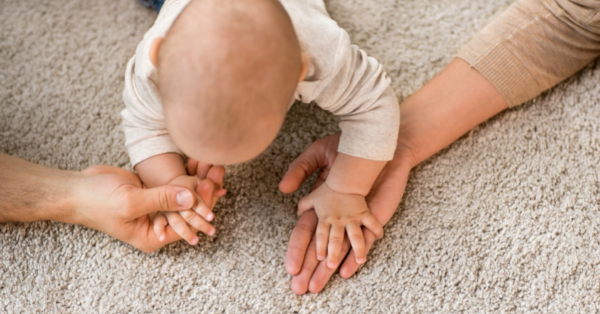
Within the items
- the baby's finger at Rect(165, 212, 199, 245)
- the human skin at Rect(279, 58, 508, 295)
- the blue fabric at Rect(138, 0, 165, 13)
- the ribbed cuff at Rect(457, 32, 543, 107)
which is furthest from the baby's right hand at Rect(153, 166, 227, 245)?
the ribbed cuff at Rect(457, 32, 543, 107)

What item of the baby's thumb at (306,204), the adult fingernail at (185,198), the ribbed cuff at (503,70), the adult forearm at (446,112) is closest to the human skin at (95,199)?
the adult fingernail at (185,198)

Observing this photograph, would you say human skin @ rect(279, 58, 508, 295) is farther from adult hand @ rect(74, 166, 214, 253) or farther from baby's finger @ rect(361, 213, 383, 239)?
adult hand @ rect(74, 166, 214, 253)

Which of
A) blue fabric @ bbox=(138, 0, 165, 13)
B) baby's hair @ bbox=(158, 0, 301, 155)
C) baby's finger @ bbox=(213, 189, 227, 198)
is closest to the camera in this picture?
baby's hair @ bbox=(158, 0, 301, 155)

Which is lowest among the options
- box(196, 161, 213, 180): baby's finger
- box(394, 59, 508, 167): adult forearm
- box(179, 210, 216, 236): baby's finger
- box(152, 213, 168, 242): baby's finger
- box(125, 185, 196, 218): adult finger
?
box(152, 213, 168, 242): baby's finger

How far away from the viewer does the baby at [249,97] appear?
1.35ft

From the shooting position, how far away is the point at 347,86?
0.59 meters

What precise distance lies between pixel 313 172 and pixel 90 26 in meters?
0.53

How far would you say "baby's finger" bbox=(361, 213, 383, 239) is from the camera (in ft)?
2.11

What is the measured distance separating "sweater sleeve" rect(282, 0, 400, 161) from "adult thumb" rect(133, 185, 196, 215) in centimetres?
21

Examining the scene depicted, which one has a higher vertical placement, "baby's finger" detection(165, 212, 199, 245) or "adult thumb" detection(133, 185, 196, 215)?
"adult thumb" detection(133, 185, 196, 215)

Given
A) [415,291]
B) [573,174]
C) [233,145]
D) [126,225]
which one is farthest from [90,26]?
[573,174]

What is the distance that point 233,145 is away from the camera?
1.43 ft

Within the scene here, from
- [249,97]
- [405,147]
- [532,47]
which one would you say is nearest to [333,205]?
[405,147]

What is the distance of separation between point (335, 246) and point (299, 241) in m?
0.05
